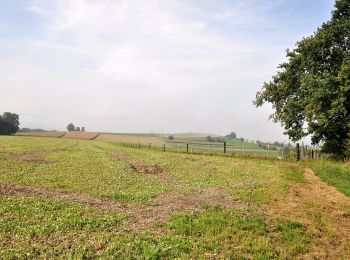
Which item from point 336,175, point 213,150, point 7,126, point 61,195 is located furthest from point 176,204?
point 7,126

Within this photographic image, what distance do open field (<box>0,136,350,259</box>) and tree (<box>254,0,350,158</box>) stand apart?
64.1 ft

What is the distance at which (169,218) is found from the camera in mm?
16406

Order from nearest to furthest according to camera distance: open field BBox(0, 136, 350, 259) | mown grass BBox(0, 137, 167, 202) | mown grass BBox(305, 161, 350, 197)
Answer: open field BBox(0, 136, 350, 259), mown grass BBox(0, 137, 167, 202), mown grass BBox(305, 161, 350, 197)

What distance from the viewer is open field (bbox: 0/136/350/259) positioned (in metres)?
12.4

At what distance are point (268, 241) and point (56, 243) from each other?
8.08 m

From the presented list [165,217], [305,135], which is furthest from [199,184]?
[305,135]

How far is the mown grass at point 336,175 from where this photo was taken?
86.6 feet

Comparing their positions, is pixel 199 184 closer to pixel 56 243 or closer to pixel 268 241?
pixel 268 241

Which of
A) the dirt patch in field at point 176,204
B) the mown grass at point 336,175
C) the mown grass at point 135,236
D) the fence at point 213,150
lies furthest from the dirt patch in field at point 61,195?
the fence at point 213,150

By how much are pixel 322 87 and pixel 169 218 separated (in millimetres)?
35670

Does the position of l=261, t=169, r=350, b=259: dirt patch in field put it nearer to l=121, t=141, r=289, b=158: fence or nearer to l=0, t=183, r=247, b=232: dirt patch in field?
l=0, t=183, r=247, b=232: dirt patch in field

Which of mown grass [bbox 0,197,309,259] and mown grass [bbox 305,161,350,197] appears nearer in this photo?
mown grass [bbox 0,197,309,259]

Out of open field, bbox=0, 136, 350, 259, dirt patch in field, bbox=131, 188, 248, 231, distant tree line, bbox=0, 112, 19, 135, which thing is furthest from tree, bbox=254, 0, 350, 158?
distant tree line, bbox=0, 112, 19, 135

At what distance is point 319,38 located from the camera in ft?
160
